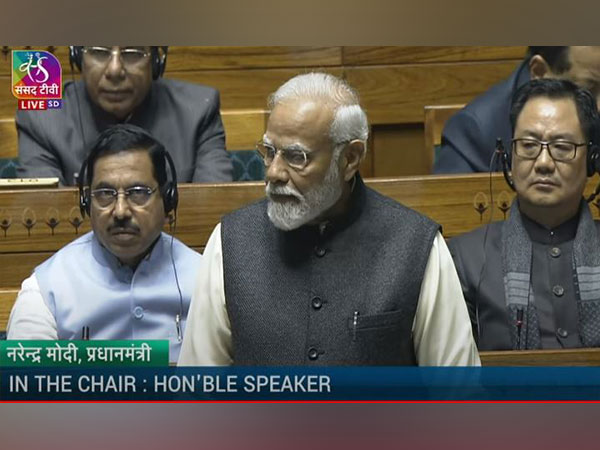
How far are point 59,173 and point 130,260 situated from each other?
0.91 ft

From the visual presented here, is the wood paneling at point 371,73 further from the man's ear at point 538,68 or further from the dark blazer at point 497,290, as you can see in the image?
the dark blazer at point 497,290

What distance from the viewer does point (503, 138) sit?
2.79 meters

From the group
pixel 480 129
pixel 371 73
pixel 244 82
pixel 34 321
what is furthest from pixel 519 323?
pixel 34 321

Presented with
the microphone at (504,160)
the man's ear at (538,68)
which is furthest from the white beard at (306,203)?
the man's ear at (538,68)

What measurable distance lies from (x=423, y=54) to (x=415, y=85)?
0.33 ft

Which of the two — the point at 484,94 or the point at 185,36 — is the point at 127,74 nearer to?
the point at 185,36

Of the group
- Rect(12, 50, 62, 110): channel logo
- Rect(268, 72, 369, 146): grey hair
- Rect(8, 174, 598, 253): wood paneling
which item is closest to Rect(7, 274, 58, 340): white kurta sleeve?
Rect(8, 174, 598, 253): wood paneling

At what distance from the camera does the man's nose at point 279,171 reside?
258 cm

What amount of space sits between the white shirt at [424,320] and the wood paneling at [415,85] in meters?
0.42

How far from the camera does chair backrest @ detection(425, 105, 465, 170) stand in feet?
9.44

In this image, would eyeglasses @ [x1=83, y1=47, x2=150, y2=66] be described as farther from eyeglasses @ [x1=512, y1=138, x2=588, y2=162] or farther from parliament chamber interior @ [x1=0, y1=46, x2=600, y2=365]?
eyeglasses @ [x1=512, y1=138, x2=588, y2=162]

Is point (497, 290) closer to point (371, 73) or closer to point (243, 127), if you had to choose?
point (371, 73)

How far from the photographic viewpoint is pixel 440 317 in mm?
2527

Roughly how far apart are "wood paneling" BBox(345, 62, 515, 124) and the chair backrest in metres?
0.02
